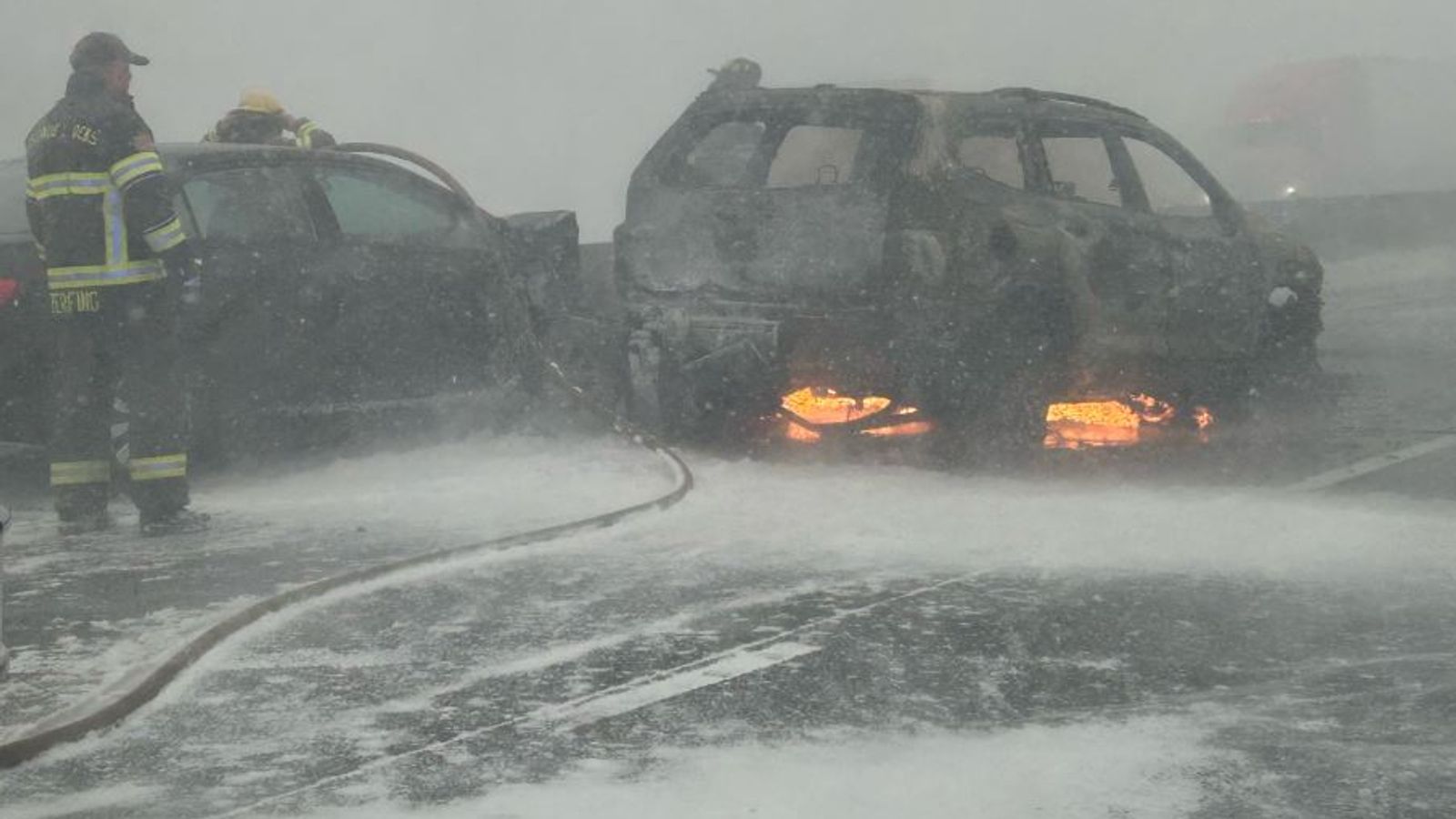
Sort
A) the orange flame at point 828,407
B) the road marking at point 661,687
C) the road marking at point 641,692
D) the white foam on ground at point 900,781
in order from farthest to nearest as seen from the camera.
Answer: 1. the orange flame at point 828,407
2. the road marking at point 661,687
3. the road marking at point 641,692
4. the white foam on ground at point 900,781

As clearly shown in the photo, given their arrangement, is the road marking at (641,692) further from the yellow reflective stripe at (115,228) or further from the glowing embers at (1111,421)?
the glowing embers at (1111,421)

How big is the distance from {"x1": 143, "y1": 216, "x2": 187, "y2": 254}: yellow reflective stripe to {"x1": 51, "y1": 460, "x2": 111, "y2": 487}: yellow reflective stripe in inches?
35.8

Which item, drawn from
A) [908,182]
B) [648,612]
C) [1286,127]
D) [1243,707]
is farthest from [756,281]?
[1286,127]

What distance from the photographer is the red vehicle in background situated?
32750 mm

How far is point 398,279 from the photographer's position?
9.29 m

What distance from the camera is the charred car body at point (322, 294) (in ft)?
27.3

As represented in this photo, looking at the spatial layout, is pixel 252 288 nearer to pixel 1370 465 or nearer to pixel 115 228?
pixel 115 228

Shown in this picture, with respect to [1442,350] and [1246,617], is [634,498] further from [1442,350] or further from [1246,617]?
[1442,350]

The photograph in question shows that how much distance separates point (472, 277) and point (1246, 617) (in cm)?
477

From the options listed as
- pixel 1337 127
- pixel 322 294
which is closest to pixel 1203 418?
pixel 322 294

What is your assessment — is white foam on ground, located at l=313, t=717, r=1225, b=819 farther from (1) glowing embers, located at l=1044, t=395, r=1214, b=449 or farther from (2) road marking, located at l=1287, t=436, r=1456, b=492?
(1) glowing embers, located at l=1044, t=395, r=1214, b=449

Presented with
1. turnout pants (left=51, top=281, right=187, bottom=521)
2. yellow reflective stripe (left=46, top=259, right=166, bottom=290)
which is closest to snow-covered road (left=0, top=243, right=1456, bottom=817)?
turnout pants (left=51, top=281, right=187, bottom=521)

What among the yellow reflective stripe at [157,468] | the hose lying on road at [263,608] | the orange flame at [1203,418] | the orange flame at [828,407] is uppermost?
the orange flame at [828,407]

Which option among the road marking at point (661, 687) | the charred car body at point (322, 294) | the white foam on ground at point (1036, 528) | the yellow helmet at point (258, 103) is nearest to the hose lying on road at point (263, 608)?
the white foam on ground at point (1036, 528)
